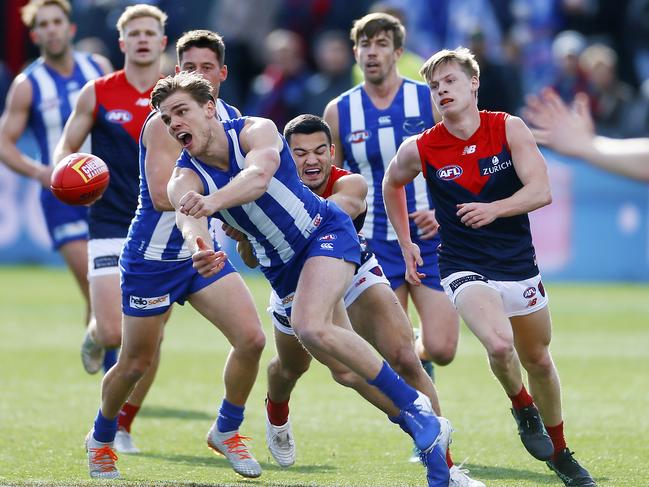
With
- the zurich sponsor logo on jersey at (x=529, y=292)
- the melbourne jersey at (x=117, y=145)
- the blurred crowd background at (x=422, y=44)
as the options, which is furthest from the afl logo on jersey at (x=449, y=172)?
the blurred crowd background at (x=422, y=44)

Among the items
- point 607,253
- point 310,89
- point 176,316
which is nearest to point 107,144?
point 176,316

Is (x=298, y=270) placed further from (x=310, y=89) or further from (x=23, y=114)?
(x=310, y=89)

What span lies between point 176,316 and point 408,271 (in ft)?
27.3

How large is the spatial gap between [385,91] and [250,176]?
8.64 feet

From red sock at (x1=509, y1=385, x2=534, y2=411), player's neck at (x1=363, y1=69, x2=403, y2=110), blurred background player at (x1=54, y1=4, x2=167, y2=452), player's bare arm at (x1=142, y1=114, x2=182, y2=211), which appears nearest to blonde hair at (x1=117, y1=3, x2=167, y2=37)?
blurred background player at (x1=54, y1=4, x2=167, y2=452)

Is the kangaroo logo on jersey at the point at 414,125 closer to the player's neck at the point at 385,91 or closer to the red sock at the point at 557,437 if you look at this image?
the player's neck at the point at 385,91

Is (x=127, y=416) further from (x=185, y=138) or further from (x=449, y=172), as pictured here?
(x=449, y=172)

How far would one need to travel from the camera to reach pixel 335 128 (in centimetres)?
875

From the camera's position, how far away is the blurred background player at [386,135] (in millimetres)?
8570

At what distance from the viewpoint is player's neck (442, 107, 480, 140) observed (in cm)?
728

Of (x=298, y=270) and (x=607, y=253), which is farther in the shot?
(x=607, y=253)

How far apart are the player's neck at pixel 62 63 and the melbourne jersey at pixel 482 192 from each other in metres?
4.09

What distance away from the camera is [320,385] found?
11.2 m

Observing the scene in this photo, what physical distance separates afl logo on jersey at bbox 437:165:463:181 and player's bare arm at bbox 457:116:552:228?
24 cm
